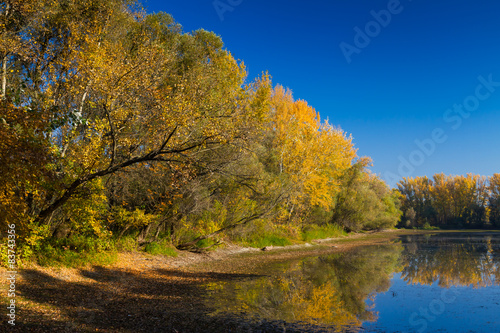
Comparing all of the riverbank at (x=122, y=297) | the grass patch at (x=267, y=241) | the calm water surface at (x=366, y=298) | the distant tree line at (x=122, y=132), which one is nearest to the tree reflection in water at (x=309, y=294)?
the calm water surface at (x=366, y=298)

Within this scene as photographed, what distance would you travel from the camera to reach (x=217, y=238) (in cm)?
2559

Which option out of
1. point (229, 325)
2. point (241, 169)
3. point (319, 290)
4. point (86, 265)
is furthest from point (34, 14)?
point (319, 290)

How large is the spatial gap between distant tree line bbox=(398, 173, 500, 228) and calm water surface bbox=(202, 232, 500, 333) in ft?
312

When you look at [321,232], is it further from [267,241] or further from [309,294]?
[309,294]

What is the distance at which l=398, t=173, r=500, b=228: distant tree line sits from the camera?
99.0 metres

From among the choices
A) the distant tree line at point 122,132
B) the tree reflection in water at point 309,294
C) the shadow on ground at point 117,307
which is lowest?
the tree reflection in water at point 309,294

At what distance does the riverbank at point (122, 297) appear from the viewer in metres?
8.00

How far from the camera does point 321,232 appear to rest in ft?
137

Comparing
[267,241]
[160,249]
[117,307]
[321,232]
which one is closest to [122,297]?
[117,307]

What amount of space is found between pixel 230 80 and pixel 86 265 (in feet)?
53.2

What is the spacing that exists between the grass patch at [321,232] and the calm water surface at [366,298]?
1852cm

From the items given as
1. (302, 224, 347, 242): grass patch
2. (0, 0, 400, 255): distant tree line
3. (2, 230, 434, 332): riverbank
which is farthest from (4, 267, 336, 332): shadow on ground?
(302, 224, 347, 242): grass patch

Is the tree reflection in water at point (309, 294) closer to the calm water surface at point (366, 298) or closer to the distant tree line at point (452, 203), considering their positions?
the calm water surface at point (366, 298)

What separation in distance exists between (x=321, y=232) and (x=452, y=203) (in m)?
87.9
